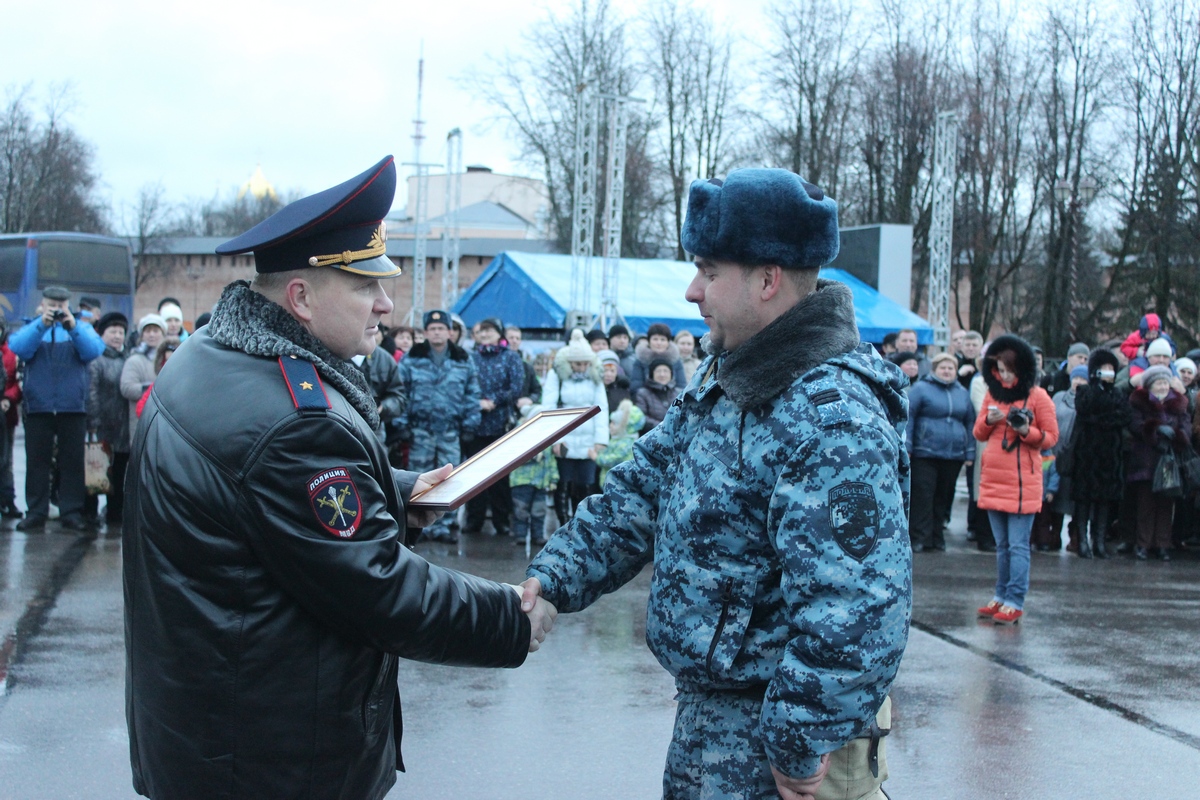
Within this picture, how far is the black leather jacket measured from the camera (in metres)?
2.17

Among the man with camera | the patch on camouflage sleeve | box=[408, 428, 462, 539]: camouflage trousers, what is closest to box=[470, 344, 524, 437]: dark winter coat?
box=[408, 428, 462, 539]: camouflage trousers

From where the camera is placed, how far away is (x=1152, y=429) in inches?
430

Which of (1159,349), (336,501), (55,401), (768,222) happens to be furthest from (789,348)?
(1159,349)

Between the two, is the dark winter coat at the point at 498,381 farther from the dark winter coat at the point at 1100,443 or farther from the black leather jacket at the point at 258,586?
the black leather jacket at the point at 258,586

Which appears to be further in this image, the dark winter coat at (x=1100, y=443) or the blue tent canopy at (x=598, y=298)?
the blue tent canopy at (x=598, y=298)

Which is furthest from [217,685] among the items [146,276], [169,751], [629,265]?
[146,276]

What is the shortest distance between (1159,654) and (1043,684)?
Result: 1.29m

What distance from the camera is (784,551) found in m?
2.30

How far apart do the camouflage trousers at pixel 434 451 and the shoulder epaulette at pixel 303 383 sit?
8053 millimetres

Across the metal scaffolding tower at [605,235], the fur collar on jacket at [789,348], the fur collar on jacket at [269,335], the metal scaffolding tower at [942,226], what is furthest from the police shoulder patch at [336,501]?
the metal scaffolding tower at [942,226]

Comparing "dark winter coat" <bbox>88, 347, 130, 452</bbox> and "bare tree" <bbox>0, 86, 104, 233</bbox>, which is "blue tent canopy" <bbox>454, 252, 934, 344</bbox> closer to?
"dark winter coat" <bbox>88, 347, 130, 452</bbox>

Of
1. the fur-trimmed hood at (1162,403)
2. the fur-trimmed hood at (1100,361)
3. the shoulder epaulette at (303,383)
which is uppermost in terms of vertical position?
the fur-trimmed hood at (1100,361)

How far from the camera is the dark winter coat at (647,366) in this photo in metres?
11.2

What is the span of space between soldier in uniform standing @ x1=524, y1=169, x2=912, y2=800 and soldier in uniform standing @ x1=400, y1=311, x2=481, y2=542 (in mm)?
7758
